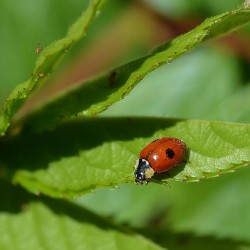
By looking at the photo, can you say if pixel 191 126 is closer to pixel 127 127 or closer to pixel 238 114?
pixel 127 127

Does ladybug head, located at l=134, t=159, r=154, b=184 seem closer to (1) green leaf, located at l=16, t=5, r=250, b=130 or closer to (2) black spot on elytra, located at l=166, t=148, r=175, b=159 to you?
(2) black spot on elytra, located at l=166, t=148, r=175, b=159

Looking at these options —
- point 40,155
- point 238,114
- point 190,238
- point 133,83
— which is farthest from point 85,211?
point 238,114

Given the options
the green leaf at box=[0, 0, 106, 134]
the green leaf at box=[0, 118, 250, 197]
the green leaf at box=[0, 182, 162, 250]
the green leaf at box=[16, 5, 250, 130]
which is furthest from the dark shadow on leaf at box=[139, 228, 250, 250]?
the green leaf at box=[0, 0, 106, 134]

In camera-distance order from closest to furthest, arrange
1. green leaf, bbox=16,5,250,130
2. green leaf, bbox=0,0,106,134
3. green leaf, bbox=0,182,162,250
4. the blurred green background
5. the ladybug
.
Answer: green leaf, bbox=0,0,106,134, green leaf, bbox=16,5,250,130, the ladybug, green leaf, bbox=0,182,162,250, the blurred green background

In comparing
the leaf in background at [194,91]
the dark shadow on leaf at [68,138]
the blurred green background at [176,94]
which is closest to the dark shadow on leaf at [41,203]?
the dark shadow on leaf at [68,138]

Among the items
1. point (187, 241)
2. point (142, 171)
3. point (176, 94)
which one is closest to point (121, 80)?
point (142, 171)

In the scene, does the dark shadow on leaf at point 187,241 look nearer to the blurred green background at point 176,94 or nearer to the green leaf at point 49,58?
the blurred green background at point 176,94
